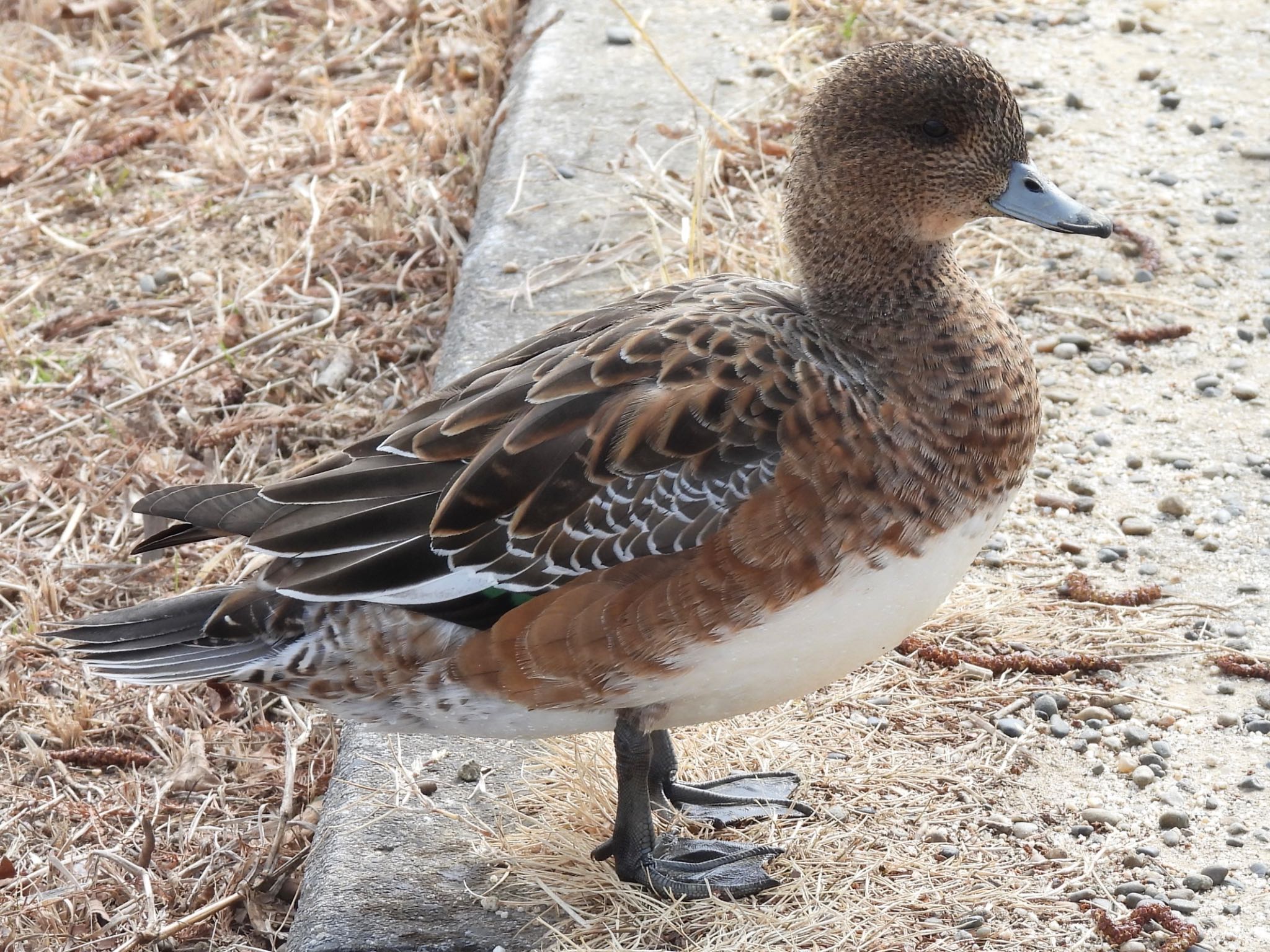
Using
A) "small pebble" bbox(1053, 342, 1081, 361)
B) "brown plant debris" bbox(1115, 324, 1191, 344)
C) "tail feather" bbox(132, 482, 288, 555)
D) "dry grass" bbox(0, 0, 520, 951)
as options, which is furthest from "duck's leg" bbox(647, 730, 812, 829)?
"brown plant debris" bbox(1115, 324, 1191, 344)

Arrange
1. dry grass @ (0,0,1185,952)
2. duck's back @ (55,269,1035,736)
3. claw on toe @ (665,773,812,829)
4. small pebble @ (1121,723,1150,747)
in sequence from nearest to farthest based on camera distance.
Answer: duck's back @ (55,269,1035,736), dry grass @ (0,0,1185,952), claw on toe @ (665,773,812,829), small pebble @ (1121,723,1150,747)

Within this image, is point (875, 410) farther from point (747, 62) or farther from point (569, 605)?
point (747, 62)

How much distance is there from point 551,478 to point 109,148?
4291mm

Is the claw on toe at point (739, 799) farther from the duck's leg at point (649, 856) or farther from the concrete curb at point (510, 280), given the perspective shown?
the concrete curb at point (510, 280)

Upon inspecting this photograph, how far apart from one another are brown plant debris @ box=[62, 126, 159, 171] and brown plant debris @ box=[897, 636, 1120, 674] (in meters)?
4.33

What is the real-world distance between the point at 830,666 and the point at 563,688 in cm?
56

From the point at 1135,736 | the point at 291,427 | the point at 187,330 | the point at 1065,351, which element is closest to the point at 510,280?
the point at 291,427

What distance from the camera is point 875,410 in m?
3.10

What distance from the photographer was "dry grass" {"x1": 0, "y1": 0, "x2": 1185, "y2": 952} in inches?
134

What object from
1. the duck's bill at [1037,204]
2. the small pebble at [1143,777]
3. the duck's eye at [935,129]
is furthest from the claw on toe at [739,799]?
the duck's eye at [935,129]

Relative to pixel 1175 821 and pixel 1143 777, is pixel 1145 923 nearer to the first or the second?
pixel 1175 821

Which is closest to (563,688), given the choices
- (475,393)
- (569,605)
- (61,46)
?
(569,605)

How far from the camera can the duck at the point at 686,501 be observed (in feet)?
9.86

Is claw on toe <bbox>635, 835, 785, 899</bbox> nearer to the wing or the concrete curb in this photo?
the concrete curb
